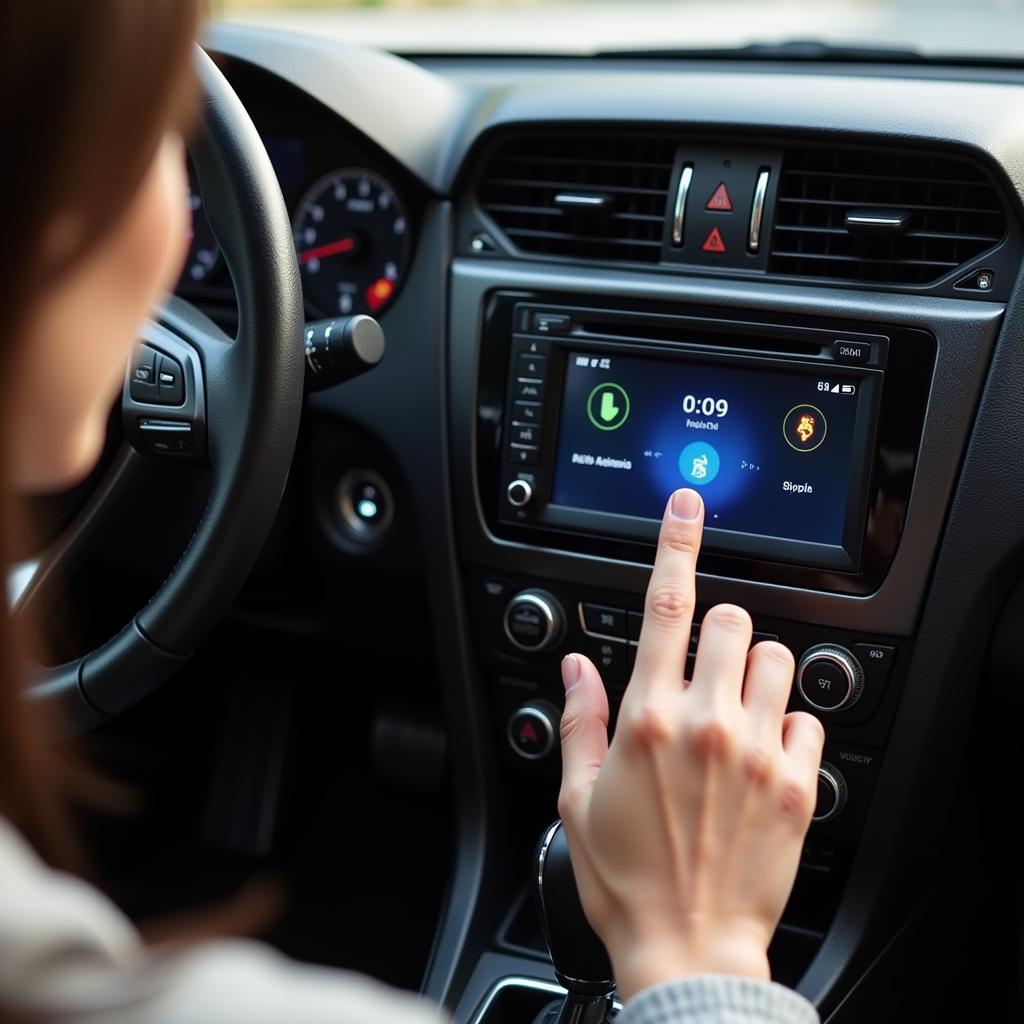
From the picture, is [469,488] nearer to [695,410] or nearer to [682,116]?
[695,410]

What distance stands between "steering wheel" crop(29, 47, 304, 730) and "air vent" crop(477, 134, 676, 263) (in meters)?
0.38

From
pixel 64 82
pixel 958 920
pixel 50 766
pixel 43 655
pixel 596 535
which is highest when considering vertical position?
pixel 64 82

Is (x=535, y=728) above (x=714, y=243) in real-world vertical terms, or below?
below

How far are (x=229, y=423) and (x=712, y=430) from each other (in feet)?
1.55

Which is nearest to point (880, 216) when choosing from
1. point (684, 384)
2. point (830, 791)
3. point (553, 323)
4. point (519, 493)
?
point (684, 384)

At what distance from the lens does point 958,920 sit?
158 centimetres

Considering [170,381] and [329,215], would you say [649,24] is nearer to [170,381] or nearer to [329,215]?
[329,215]

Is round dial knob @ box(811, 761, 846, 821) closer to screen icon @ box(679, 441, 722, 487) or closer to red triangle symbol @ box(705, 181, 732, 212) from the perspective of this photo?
screen icon @ box(679, 441, 722, 487)

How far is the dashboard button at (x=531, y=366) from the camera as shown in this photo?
1.38 meters

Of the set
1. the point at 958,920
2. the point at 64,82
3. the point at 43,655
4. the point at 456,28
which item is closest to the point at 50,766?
the point at 64,82

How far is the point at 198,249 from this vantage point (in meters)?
1.57

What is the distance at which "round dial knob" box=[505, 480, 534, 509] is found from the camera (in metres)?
1.41

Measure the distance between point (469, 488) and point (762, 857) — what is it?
0.70 meters

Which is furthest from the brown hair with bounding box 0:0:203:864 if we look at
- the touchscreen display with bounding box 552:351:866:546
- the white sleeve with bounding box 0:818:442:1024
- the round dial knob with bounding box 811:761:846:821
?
the round dial knob with bounding box 811:761:846:821
